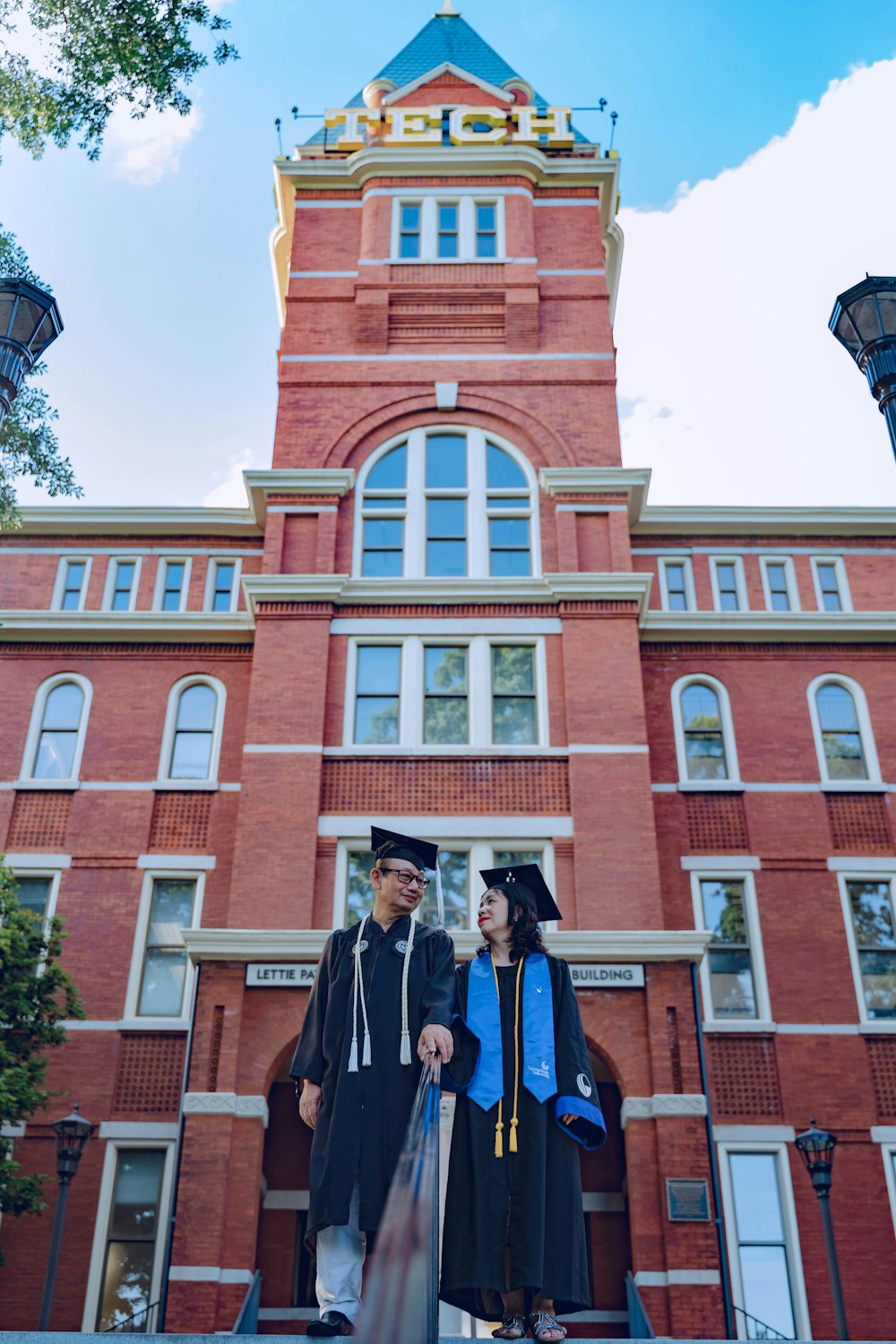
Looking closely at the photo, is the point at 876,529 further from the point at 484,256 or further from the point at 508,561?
the point at 484,256

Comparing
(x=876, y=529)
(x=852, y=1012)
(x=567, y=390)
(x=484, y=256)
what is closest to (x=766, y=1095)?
(x=852, y=1012)

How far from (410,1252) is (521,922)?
12.6 ft

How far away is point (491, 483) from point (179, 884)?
826cm

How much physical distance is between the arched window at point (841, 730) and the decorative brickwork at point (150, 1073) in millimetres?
10681

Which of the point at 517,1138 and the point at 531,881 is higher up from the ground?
the point at 531,881

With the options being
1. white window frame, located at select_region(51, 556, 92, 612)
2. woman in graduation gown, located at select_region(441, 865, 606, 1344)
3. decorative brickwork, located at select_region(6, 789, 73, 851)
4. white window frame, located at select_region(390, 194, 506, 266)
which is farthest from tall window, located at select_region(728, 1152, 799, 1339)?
white window frame, located at select_region(390, 194, 506, 266)

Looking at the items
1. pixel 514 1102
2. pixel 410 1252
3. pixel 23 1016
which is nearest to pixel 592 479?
pixel 23 1016

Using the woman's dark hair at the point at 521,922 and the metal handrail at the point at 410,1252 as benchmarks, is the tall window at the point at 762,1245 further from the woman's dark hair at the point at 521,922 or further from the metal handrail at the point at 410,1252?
the metal handrail at the point at 410,1252

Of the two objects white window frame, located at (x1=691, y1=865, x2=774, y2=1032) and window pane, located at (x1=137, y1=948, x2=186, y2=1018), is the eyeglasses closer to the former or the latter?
white window frame, located at (x1=691, y1=865, x2=774, y2=1032)

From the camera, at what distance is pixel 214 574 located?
2195cm

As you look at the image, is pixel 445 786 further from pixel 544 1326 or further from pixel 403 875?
pixel 544 1326

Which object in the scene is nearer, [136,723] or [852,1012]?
[852,1012]

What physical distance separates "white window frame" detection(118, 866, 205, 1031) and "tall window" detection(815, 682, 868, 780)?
999 cm

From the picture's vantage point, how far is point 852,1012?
58.9 feet
